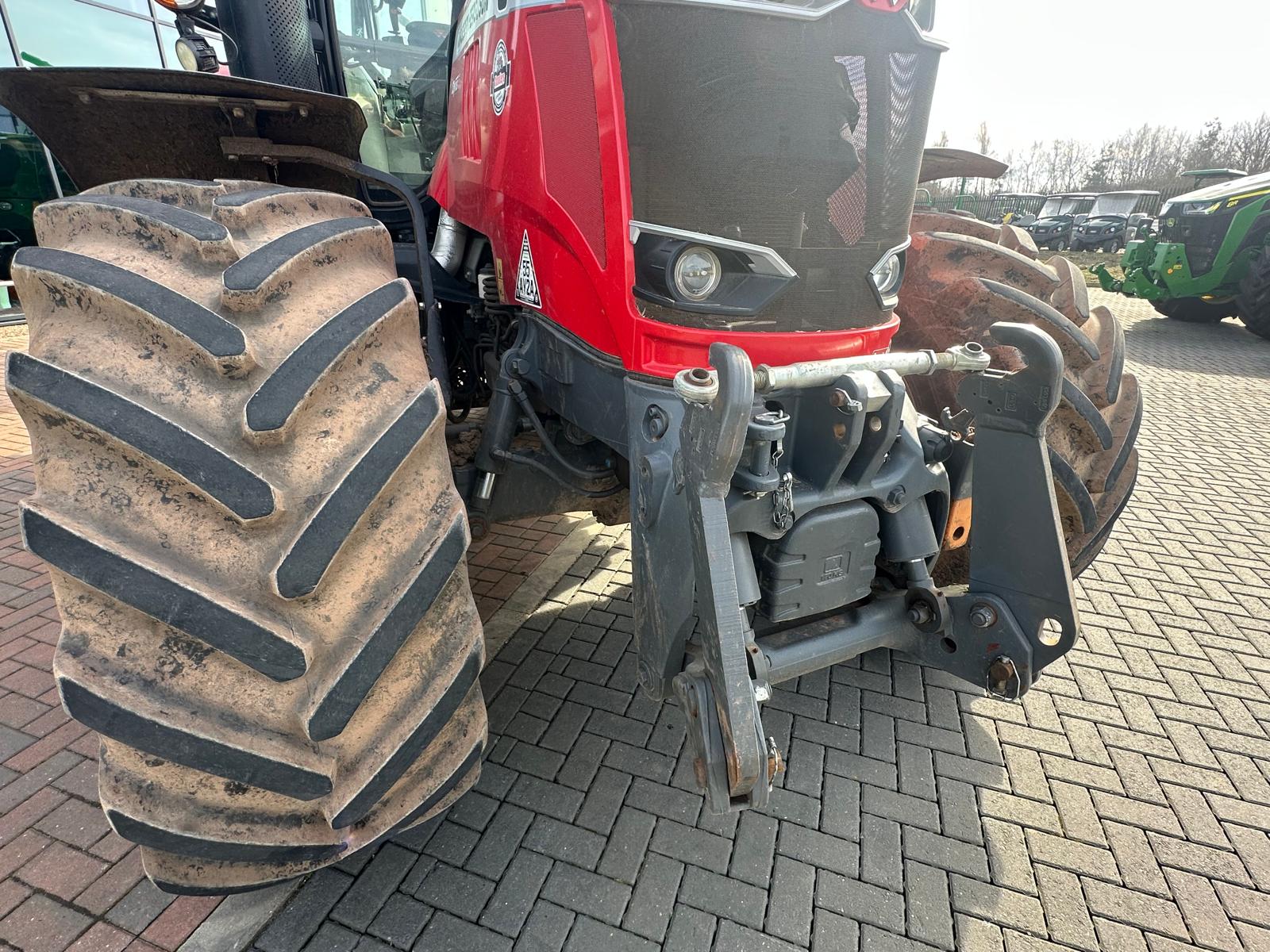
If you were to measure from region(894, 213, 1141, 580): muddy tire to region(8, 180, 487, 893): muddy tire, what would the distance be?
1.86 m

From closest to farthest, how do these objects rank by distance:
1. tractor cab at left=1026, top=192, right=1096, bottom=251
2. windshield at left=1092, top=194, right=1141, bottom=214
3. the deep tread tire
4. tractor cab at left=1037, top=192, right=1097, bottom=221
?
1. the deep tread tire
2. tractor cab at left=1026, top=192, right=1096, bottom=251
3. windshield at left=1092, top=194, right=1141, bottom=214
4. tractor cab at left=1037, top=192, right=1097, bottom=221

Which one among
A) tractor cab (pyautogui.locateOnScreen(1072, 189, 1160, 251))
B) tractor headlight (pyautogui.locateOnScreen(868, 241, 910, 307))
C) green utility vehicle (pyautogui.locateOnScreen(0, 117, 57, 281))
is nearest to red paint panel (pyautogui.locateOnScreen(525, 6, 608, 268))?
tractor headlight (pyautogui.locateOnScreen(868, 241, 910, 307))

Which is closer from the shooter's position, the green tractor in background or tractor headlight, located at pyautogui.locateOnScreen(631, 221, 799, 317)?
tractor headlight, located at pyautogui.locateOnScreen(631, 221, 799, 317)

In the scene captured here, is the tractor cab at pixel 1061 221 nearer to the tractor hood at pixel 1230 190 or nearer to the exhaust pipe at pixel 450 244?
the tractor hood at pixel 1230 190

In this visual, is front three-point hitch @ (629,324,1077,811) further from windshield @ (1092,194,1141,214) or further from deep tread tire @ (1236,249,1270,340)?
windshield @ (1092,194,1141,214)

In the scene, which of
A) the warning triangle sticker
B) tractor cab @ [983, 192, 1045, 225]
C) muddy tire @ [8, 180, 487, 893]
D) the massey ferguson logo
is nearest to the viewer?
muddy tire @ [8, 180, 487, 893]

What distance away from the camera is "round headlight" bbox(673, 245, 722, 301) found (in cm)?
167

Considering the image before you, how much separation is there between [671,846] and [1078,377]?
203cm

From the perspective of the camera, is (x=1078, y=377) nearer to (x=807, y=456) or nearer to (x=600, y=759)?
(x=807, y=456)

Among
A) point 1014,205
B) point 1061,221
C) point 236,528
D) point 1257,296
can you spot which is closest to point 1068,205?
point 1061,221

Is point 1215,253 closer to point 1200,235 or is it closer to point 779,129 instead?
point 1200,235

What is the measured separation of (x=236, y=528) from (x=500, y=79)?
1397 millimetres

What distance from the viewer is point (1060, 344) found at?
237 cm

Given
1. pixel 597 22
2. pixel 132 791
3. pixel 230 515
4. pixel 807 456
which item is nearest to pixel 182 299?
pixel 230 515
